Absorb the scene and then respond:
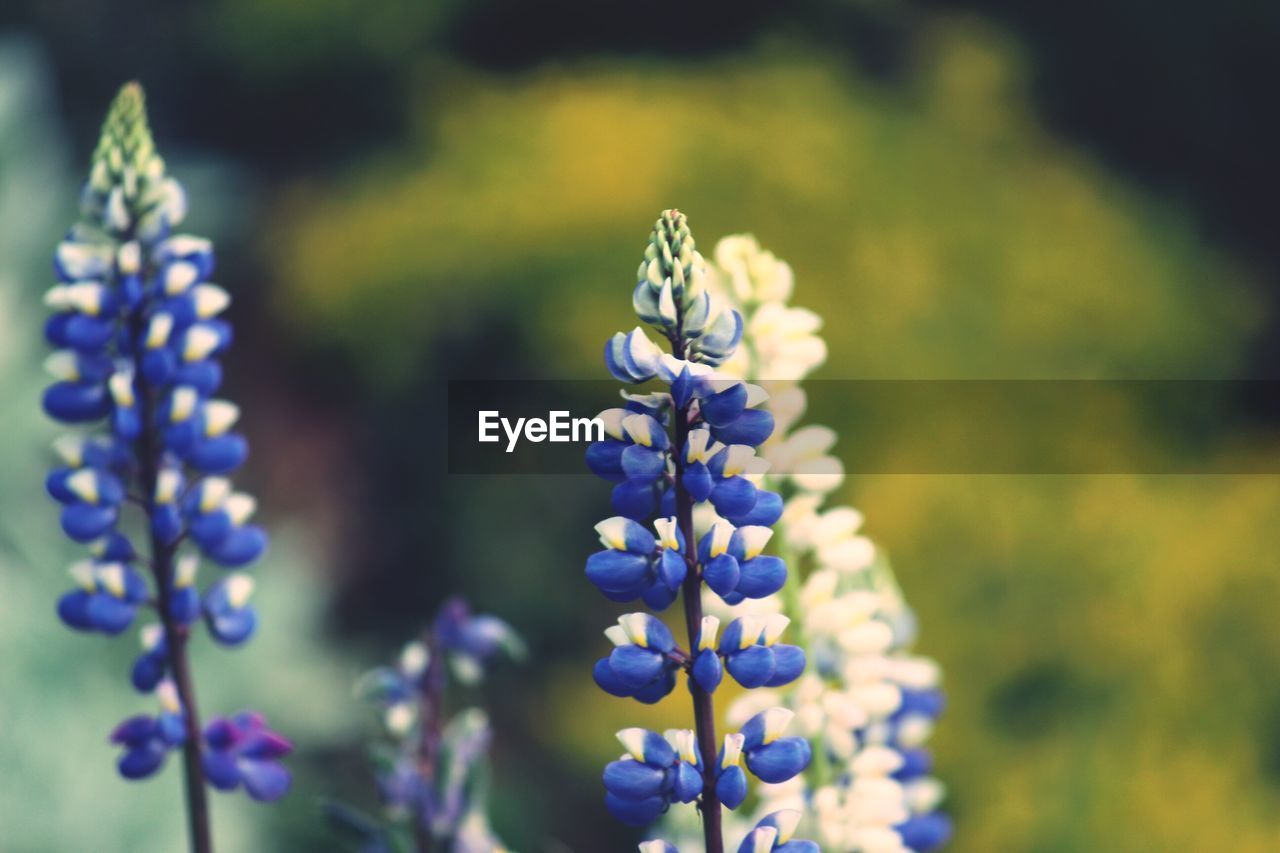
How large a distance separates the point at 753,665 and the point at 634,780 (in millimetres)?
93

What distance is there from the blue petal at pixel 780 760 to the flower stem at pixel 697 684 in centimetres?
3

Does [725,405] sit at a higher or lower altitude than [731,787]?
higher

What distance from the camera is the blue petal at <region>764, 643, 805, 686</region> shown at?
78 cm

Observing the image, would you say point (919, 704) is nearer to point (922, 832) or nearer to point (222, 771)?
point (922, 832)

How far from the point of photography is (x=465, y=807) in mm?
1043

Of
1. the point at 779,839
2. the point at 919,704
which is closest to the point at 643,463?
the point at 779,839

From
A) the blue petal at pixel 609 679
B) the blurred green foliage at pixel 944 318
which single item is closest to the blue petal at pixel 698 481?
the blue petal at pixel 609 679

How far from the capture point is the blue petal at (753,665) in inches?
30.0

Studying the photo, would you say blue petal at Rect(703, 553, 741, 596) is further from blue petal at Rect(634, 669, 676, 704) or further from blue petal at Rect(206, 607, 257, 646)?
blue petal at Rect(206, 607, 257, 646)

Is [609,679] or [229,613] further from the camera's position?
[229,613]

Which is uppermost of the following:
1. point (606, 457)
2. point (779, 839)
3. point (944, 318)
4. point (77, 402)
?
point (944, 318)

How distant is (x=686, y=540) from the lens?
760mm

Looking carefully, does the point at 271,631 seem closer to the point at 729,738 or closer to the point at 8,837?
the point at 8,837

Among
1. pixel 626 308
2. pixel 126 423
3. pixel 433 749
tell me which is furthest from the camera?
pixel 626 308
